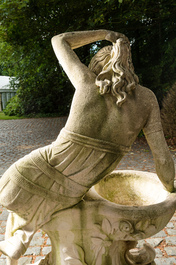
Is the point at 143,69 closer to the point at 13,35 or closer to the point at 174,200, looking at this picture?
the point at 13,35

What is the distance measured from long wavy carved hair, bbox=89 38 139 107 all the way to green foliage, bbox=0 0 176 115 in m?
6.07

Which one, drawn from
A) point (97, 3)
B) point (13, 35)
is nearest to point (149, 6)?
point (97, 3)

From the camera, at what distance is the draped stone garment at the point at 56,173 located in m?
1.74

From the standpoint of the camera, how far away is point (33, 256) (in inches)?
115

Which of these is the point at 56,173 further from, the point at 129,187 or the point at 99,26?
the point at 99,26

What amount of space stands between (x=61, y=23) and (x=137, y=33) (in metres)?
3.55

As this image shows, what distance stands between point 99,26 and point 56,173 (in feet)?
25.3

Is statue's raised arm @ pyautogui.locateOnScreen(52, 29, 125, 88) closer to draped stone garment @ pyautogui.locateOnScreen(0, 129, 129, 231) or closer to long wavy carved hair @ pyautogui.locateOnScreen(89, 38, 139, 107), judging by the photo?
long wavy carved hair @ pyautogui.locateOnScreen(89, 38, 139, 107)

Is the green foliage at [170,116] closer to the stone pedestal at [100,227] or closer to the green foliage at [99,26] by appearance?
the green foliage at [99,26]

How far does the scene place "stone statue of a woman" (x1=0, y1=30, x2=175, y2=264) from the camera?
5.68 ft

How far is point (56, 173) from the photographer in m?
1.78

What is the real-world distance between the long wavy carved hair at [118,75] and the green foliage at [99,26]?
607 centimetres

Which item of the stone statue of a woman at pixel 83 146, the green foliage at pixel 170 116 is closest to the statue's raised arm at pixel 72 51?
the stone statue of a woman at pixel 83 146

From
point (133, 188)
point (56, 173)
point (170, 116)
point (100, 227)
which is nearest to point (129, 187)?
point (133, 188)
